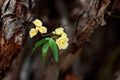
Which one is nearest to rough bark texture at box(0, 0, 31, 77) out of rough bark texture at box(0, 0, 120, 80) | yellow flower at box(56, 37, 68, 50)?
rough bark texture at box(0, 0, 120, 80)

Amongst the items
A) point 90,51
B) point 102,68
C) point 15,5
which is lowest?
point 102,68

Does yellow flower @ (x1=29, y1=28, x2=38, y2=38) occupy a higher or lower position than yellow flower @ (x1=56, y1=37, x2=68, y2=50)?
higher

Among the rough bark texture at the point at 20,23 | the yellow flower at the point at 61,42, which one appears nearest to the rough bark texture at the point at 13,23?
the rough bark texture at the point at 20,23

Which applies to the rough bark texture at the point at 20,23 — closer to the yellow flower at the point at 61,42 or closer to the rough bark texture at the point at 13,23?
the rough bark texture at the point at 13,23

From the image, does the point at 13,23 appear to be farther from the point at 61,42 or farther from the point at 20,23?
the point at 61,42

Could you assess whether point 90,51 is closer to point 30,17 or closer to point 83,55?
point 83,55

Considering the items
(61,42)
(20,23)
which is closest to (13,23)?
(20,23)

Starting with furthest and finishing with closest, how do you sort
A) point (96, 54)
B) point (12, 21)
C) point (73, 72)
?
1. point (96, 54)
2. point (73, 72)
3. point (12, 21)

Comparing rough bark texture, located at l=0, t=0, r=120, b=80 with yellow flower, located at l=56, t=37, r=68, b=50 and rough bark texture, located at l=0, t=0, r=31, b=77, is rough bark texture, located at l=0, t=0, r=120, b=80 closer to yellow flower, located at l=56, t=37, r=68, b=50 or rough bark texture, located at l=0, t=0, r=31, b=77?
rough bark texture, located at l=0, t=0, r=31, b=77

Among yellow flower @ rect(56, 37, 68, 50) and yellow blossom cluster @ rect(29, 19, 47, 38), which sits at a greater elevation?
yellow blossom cluster @ rect(29, 19, 47, 38)

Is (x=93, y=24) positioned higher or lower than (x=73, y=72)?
higher

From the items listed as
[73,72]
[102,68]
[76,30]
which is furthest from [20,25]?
[102,68]
